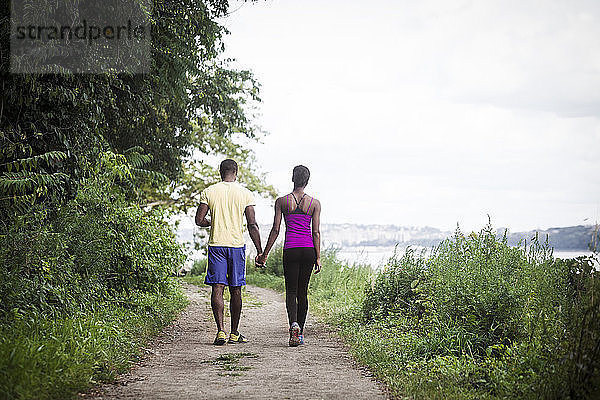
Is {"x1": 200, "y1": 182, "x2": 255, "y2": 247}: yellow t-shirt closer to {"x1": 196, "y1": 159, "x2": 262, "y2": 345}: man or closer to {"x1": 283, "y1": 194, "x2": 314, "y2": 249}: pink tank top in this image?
{"x1": 196, "y1": 159, "x2": 262, "y2": 345}: man

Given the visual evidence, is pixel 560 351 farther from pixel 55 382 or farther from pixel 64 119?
pixel 64 119

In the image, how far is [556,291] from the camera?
779 centimetres

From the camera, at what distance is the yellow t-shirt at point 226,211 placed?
346 inches

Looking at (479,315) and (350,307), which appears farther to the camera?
(350,307)

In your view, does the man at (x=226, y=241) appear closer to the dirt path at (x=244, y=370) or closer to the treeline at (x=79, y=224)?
the dirt path at (x=244, y=370)

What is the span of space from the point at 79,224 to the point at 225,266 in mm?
2460

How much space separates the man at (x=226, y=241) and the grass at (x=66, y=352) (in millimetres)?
1135

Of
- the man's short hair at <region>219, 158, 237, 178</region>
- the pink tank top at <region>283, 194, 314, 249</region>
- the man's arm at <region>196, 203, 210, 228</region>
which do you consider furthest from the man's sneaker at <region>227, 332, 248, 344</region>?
the man's short hair at <region>219, 158, 237, 178</region>

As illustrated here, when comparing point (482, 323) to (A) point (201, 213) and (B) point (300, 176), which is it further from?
(A) point (201, 213)

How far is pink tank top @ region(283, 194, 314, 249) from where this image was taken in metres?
8.96

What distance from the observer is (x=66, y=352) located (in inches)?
233

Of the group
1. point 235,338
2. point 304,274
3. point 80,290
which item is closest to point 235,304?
point 235,338

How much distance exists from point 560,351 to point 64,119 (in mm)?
8302

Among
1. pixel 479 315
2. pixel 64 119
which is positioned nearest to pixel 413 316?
pixel 479 315
